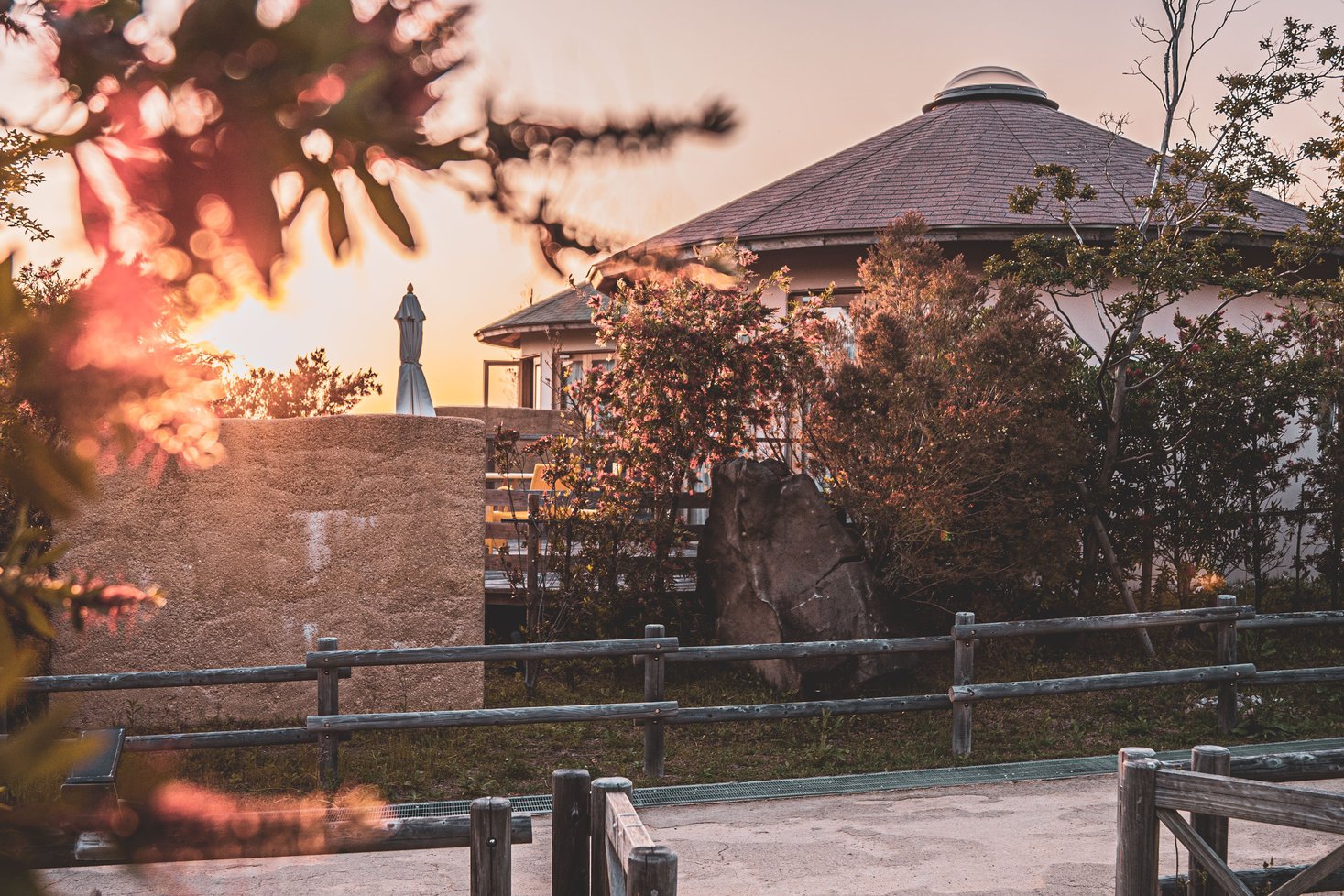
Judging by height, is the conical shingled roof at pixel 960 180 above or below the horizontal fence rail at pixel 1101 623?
above

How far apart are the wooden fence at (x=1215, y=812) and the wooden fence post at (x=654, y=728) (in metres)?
3.79

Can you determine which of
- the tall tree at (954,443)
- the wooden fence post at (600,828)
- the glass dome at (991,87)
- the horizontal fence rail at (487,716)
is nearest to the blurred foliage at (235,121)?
the wooden fence post at (600,828)

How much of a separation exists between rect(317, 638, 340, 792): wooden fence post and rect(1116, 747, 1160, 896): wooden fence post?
494 cm

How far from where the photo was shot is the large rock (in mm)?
9820

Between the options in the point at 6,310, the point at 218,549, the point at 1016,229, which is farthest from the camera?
the point at 1016,229

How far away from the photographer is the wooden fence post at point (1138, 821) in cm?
445

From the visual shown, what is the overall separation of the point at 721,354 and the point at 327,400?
3901mm

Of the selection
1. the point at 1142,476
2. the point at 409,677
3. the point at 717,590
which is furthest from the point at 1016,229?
the point at 409,677

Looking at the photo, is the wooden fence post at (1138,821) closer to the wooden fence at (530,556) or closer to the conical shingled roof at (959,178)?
the wooden fence at (530,556)

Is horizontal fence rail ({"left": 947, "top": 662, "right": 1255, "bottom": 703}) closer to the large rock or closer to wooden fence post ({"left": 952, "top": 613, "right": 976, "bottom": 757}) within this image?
wooden fence post ({"left": 952, "top": 613, "right": 976, "bottom": 757})

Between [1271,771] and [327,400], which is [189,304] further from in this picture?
[327,400]

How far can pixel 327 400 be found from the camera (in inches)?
457

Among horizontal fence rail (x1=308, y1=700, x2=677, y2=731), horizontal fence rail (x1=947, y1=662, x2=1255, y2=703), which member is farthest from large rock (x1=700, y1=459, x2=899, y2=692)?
horizontal fence rail (x1=308, y1=700, x2=677, y2=731)

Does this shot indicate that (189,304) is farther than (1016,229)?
No
